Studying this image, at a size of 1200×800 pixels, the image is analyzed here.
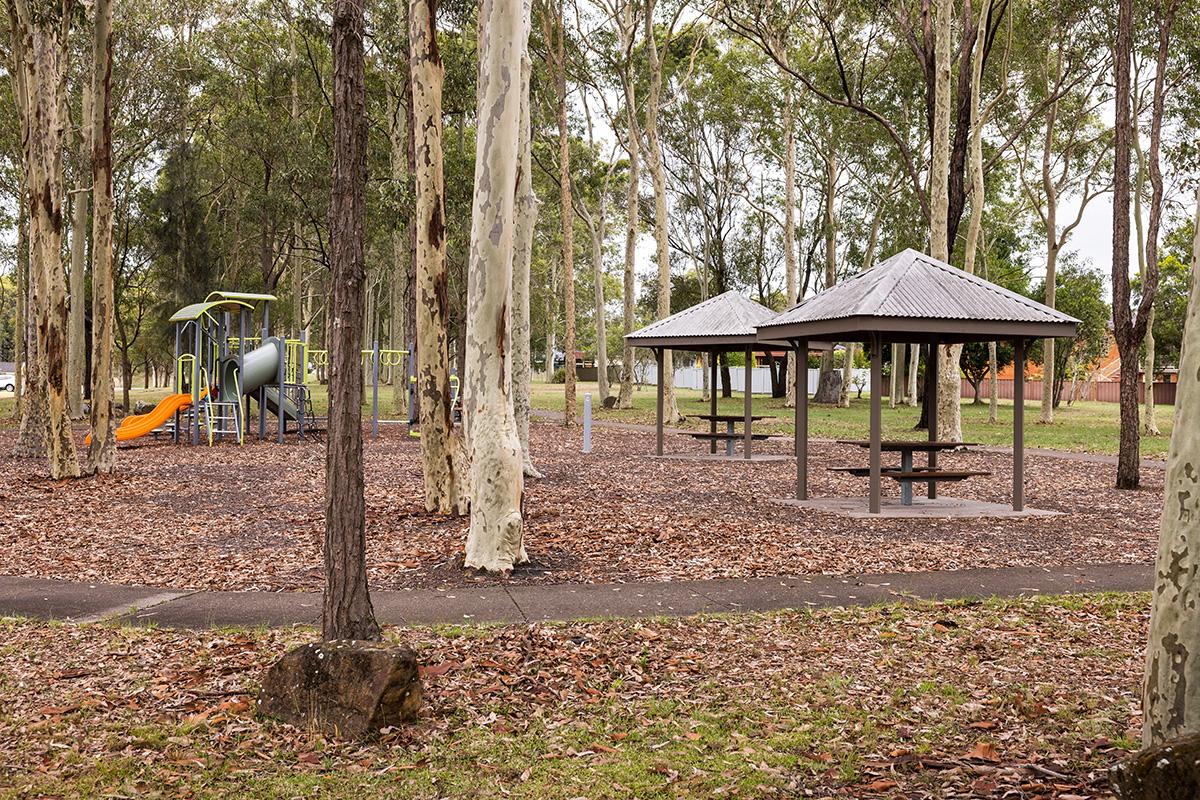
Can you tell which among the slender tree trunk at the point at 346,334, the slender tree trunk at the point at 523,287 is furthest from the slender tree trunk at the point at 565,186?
the slender tree trunk at the point at 346,334

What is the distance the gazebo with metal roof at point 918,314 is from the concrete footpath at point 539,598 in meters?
3.45

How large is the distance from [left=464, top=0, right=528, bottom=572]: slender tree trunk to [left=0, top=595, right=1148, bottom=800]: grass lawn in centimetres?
198

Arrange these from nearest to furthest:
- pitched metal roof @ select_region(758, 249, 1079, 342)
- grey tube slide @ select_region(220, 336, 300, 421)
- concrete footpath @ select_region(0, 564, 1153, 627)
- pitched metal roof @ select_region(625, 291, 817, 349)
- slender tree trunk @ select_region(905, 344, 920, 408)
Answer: concrete footpath @ select_region(0, 564, 1153, 627)
pitched metal roof @ select_region(758, 249, 1079, 342)
pitched metal roof @ select_region(625, 291, 817, 349)
grey tube slide @ select_region(220, 336, 300, 421)
slender tree trunk @ select_region(905, 344, 920, 408)

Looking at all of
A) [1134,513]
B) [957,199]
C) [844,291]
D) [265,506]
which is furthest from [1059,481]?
[265,506]

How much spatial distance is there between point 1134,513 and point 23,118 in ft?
52.4

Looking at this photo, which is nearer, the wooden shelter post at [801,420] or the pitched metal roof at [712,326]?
the wooden shelter post at [801,420]

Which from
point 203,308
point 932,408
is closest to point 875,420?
point 932,408

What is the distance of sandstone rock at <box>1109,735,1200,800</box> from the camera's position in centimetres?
329

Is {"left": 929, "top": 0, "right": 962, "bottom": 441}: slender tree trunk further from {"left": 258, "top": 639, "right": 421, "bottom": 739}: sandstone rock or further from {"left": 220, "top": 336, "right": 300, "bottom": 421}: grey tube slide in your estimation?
{"left": 258, "top": 639, "right": 421, "bottom": 739}: sandstone rock

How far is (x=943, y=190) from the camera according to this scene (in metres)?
20.2

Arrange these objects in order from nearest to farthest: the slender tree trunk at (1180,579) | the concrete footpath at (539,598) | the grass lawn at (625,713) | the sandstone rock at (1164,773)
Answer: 1. the sandstone rock at (1164,773)
2. the slender tree trunk at (1180,579)
3. the grass lawn at (625,713)
4. the concrete footpath at (539,598)

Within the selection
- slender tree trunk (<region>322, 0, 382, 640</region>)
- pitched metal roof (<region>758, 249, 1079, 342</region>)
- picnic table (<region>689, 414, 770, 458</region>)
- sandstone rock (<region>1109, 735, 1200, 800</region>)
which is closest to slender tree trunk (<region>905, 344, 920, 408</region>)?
picnic table (<region>689, 414, 770, 458</region>)

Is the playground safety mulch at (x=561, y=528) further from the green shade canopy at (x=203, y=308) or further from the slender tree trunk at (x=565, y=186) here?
the slender tree trunk at (x=565, y=186)

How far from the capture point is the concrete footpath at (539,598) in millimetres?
6805
